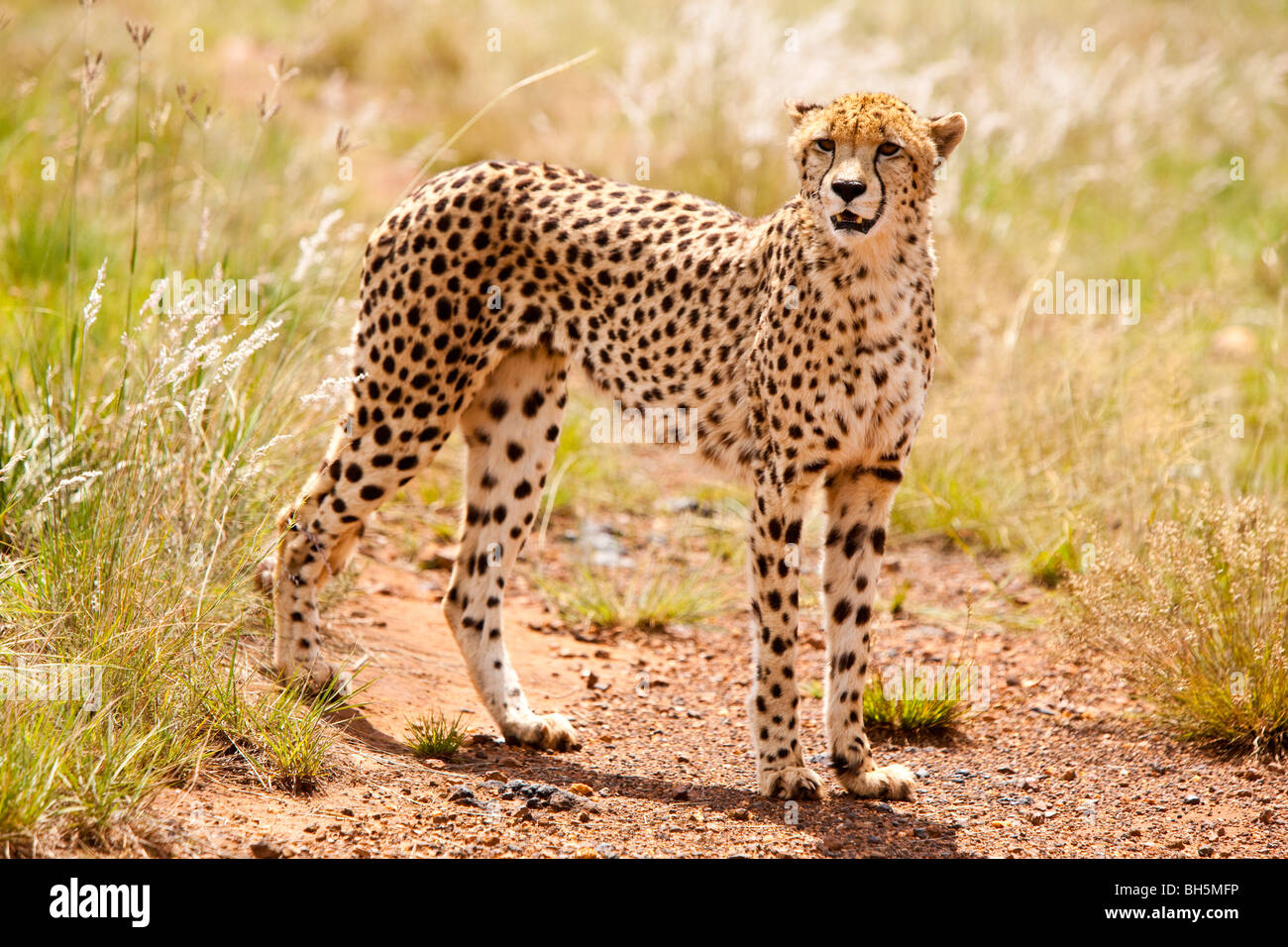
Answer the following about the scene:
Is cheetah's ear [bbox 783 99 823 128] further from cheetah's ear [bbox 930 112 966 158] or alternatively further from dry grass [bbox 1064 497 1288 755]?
dry grass [bbox 1064 497 1288 755]

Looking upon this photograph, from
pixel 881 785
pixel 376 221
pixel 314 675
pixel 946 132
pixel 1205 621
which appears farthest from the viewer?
pixel 376 221

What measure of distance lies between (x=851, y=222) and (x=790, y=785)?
1540mm

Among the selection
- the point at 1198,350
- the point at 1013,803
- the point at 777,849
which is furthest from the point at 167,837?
the point at 1198,350

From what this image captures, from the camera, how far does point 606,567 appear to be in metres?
5.76

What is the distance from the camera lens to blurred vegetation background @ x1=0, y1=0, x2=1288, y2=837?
11.2ft

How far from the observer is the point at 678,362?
13.6 feet

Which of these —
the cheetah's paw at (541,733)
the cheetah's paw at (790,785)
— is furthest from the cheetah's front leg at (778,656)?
the cheetah's paw at (541,733)

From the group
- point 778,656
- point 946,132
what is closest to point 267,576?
point 778,656

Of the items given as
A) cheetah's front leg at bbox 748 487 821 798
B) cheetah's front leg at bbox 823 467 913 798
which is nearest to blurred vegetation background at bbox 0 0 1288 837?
cheetah's front leg at bbox 823 467 913 798

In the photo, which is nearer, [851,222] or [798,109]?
[851,222]

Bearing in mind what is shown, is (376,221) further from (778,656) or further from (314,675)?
(778,656)

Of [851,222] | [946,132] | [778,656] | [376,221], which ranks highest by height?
[376,221]

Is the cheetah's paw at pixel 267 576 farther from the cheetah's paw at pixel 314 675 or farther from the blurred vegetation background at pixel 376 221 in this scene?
the cheetah's paw at pixel 314 675

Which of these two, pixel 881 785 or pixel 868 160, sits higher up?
pixel 868 160
